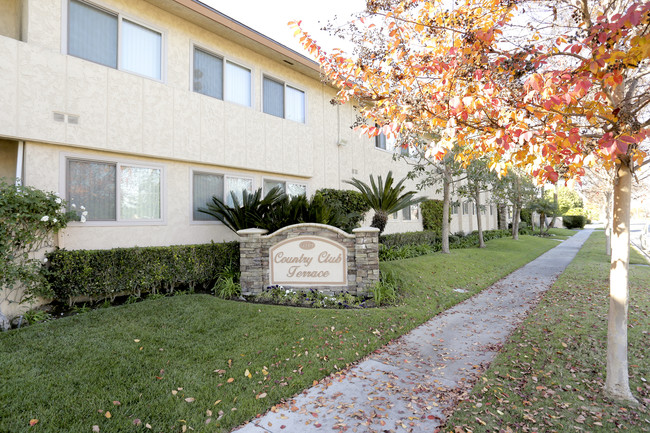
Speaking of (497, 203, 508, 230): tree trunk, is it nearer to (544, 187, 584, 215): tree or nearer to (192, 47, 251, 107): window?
(544, 187, 584, 215): tree

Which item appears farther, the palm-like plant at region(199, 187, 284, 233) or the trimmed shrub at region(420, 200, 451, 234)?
the trimmed shrub at region(420, 200, 451, 234)

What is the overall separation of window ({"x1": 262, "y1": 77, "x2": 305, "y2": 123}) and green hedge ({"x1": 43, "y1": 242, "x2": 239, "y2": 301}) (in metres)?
4.64

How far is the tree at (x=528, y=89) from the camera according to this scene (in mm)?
2893

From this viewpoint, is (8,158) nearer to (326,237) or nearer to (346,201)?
(326,237)

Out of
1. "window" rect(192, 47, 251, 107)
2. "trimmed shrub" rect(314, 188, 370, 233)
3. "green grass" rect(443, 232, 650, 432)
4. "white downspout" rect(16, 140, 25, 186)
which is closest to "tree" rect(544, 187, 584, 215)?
"trimmed shrub" rect(314, 188, 370, 233)

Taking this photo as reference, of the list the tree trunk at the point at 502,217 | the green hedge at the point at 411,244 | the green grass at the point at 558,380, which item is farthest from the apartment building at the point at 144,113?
the tree trunk at the point at 502,217

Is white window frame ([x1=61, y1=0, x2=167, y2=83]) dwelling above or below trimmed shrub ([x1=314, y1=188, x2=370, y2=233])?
above

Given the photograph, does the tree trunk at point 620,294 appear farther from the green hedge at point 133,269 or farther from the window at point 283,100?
the window at point 283,100

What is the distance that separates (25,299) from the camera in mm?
5387

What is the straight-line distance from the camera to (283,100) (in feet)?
35.0

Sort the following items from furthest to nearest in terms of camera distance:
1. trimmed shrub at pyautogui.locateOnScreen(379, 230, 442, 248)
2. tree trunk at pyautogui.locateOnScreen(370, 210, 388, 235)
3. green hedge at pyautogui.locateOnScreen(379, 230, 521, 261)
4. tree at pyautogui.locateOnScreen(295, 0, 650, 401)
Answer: trimmed shrub at pyautogui.locateOnScreen(379, 230, 442, 248) < green hedge at pyautogui.locateOnScreen(379, 230, 521, 261) < tree trunk at pyautogui.locateOnScreen(370, 210, 388, 235) < tree at pyautogui.locateOnScreen(295, 0, 650, 401)

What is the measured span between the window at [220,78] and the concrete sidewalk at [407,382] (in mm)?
7440

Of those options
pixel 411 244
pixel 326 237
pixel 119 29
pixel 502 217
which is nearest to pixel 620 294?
pixel 326 237

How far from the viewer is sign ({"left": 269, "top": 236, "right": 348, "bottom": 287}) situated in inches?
295
